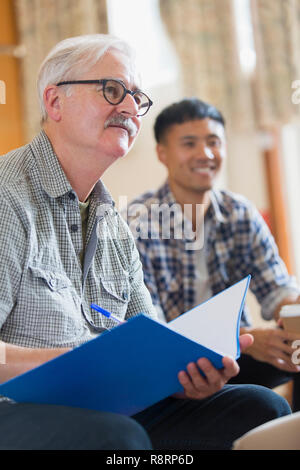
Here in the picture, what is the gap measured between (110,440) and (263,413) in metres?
0.36

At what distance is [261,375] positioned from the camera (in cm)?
151

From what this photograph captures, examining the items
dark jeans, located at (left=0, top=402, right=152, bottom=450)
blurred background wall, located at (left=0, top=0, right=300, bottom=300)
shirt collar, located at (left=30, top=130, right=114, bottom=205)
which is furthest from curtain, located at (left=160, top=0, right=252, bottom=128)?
dark jeans, located at (left=0, top=402, right=152, bottom=450)

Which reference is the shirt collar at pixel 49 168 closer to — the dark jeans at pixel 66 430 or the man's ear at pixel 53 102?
the man's ear at pixel 53 102

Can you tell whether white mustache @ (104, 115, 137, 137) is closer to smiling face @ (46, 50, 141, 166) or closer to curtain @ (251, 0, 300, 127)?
smiling face @ (46, 50, 141, 166)

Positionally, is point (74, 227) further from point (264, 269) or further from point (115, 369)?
point (264, 269)

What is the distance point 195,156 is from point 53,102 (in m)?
0.77

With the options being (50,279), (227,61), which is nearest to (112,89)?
(50,279)

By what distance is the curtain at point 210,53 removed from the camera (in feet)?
8.77

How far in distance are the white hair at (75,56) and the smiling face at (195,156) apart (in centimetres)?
71

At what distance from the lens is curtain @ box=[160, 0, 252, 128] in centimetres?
267

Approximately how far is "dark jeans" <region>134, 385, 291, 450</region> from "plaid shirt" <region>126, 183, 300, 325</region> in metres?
0.54

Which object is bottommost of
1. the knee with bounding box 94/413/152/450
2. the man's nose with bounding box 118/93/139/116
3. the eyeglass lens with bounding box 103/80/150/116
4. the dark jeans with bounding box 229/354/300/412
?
the dark jeans with bounding box 229/354/300/412

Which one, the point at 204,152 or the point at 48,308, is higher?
the point at 204,152

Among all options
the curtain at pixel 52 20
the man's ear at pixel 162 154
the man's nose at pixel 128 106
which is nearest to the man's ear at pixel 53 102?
the man's nose at pixel 128 106
